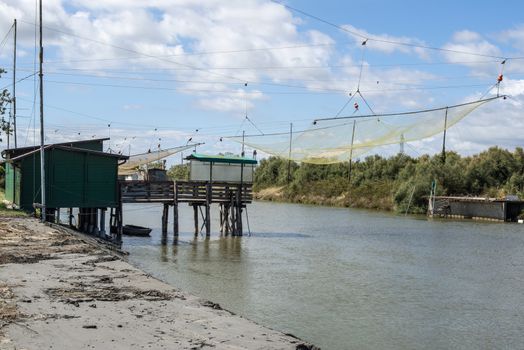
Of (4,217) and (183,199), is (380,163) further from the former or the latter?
(4,217)

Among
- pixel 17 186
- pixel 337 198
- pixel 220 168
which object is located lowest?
pixel 337 198

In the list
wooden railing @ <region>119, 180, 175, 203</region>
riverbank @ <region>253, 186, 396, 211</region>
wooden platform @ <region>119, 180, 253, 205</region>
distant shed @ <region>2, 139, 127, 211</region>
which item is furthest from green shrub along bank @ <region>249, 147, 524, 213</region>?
distant shed @ <region>2, 139, 127, 211</region>

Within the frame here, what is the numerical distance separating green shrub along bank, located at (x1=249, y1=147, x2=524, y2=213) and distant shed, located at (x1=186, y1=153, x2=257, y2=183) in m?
31.7

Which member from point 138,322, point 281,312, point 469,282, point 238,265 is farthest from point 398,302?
point 138,322

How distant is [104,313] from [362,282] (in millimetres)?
11568

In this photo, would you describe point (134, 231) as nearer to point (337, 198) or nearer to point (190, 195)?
point (190, 195)

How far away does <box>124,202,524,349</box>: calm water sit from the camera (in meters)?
13.0

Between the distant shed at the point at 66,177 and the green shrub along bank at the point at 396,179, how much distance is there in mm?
39670

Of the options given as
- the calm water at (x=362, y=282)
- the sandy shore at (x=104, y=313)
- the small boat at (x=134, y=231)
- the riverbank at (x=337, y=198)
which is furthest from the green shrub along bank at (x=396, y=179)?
the sandy shore at (x=104, y=313)

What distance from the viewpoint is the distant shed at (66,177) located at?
→ 25281mm

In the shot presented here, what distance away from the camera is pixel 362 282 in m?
19.2

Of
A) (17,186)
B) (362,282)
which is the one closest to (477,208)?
(362,282)

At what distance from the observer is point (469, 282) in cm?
2005

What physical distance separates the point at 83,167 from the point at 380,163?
180ft
